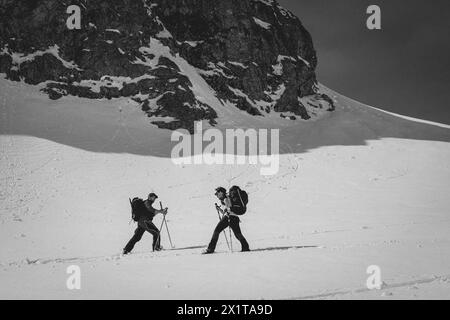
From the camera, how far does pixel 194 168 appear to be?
102ft

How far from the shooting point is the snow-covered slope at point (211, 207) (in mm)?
7535

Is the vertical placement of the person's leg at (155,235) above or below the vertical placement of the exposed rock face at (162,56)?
below

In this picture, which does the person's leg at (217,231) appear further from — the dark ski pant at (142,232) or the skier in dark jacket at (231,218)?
the dark ski pant at (142,232)

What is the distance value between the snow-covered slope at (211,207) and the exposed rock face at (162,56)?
401 centimetres

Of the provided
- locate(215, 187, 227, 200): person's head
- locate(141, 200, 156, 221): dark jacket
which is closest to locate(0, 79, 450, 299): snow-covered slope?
locate(141, 200, 156, 221): dark jacket

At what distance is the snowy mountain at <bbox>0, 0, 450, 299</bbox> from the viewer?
8.10 m

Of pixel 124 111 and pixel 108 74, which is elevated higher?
pixel 108 74

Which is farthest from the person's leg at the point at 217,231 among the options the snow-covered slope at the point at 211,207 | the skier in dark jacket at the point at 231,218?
the snow-covered slope at the point at 211,207

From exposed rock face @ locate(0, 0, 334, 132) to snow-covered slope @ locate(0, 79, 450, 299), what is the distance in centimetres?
401

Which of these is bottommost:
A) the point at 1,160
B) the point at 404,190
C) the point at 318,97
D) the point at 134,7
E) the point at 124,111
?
the point at 404,190
